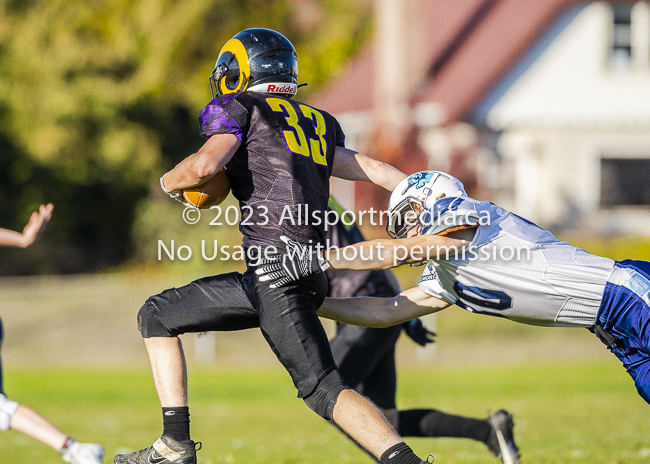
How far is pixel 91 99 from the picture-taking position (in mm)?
24875

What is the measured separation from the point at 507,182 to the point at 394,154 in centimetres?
312

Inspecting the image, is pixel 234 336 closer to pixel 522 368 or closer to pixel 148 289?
pixel 148 289

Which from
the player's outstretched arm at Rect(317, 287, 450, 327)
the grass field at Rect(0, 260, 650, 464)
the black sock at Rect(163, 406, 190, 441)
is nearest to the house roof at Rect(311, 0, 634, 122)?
the grass field at Rect(0, 260, 650, 464)

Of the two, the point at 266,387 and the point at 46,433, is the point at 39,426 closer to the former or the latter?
the point at 46,433

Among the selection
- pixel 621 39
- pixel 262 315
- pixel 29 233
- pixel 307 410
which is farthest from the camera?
pixel 621 39

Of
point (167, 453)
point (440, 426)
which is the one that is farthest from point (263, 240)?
point (440, 426)

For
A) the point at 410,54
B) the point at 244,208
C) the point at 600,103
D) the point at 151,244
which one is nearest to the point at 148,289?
the point at 151,244

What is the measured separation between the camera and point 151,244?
987 inches

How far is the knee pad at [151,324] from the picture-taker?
4223 mm

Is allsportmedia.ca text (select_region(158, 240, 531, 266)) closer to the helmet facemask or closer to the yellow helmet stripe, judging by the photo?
the helmet facemask

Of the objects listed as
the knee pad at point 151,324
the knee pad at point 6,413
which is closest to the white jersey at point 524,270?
the knee pad at point 151,324

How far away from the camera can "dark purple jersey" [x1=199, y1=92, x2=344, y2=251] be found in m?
4.11

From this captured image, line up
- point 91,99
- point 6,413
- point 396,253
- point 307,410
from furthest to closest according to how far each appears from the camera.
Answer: point 91,99
point 307,410
point 6,413
point 396,253

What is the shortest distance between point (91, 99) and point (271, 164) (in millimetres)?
21995
